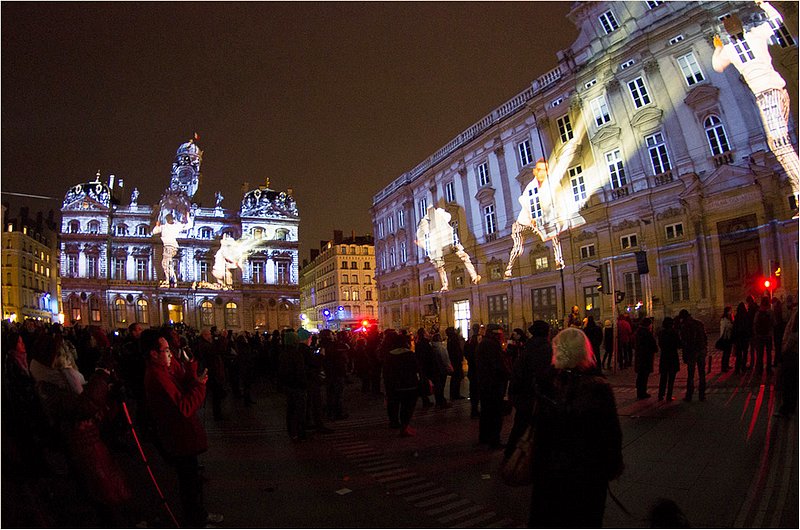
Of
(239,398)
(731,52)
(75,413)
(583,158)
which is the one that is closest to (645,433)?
(75,413)

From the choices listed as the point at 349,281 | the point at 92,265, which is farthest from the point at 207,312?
the point at 349,281

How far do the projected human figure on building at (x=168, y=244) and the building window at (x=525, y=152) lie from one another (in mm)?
48857

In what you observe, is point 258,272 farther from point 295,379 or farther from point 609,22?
point 295,379

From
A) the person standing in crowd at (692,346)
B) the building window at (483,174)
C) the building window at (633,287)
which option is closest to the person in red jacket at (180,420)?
the person standing in crowd at (692,346)

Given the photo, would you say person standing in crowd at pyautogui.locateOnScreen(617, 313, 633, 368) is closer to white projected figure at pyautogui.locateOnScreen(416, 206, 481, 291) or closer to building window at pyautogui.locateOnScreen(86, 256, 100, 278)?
white projected figure at pyautogui.locateOnScreen(416, 206, 481, 291)

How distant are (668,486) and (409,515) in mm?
2830

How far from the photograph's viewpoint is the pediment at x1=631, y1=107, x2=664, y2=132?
27.1 metres

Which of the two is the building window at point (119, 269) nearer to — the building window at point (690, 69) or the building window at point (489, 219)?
the building window at point (489, 219)

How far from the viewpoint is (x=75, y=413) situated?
16.0 feet

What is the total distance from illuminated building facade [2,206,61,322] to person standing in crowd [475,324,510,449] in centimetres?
6016

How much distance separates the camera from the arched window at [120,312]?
219 ft

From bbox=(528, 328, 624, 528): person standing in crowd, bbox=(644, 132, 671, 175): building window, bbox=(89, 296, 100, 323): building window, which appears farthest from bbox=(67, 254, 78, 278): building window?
bbox=(528, 328, 624, 528): person standing in crowd

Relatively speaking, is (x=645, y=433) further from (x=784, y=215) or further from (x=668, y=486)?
(x=784, y=215)

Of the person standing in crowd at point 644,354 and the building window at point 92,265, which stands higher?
the building window at point 92,265
